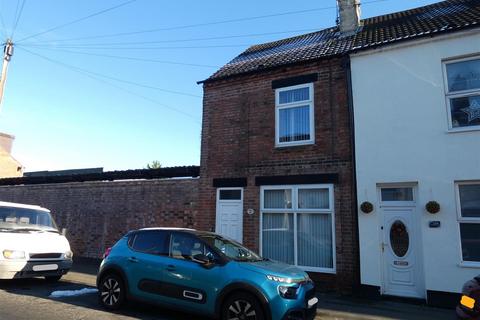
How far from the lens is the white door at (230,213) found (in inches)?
434

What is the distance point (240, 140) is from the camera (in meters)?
11.5

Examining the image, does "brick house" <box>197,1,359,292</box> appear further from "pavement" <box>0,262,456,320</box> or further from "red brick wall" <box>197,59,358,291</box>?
"pavement" <box>0,262,456,320</box>

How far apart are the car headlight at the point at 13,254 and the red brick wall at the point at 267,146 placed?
489 centimetres

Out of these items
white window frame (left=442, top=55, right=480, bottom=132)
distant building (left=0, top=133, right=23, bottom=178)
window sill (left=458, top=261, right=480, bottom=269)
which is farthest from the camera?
distant building (left=0, top=133, right=23, bottom=178)

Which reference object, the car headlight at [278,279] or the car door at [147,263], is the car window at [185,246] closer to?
the car door at [147,263]

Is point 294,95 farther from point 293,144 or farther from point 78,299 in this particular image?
point 78,299

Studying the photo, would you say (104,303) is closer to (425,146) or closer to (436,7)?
(425,146)

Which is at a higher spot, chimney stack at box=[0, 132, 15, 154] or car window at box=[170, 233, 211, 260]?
chimney stack at box=[0, 132, 15, 154]

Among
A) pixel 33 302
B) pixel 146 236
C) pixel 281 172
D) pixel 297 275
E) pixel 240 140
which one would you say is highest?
pixel 240 140

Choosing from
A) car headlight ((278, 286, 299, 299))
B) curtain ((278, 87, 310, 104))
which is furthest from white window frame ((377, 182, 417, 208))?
car headlight ((278, 286, 299, 299))

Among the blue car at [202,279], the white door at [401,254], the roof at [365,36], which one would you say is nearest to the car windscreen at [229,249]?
the blue car at [202,279]

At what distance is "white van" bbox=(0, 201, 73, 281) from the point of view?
8266mm

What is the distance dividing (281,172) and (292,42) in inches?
247

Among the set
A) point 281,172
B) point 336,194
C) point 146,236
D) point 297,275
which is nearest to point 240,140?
point 281,172
